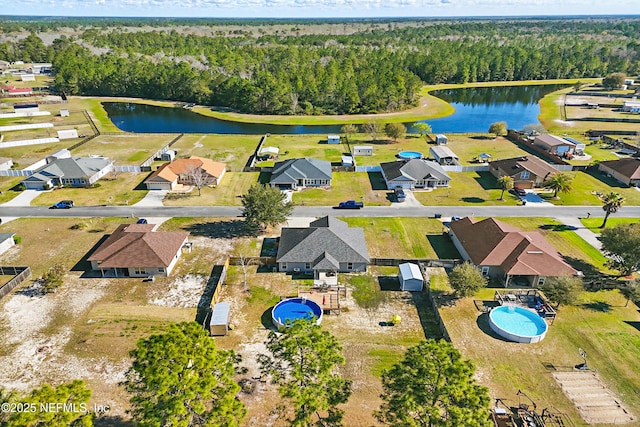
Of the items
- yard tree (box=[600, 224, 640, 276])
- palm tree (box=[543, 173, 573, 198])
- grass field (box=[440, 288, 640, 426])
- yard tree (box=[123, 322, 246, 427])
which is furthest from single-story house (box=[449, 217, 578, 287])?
yard tree (box=[123, 322, 246, 427])

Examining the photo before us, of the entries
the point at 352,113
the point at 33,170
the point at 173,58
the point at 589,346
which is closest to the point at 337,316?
the point at 589,346

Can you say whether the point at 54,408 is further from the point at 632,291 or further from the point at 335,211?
the point at 632,291

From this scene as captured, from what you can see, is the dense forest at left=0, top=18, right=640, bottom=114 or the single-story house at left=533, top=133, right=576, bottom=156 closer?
the single-story house at left=533, top=133, right=576, bottom=156

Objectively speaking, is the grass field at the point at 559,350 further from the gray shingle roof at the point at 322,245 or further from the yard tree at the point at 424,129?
the yard tree at the point at 424,129

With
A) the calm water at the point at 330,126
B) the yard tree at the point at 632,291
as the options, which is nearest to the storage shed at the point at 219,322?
the yard tree at the point at 632,291

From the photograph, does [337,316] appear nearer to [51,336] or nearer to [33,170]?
[51,336]

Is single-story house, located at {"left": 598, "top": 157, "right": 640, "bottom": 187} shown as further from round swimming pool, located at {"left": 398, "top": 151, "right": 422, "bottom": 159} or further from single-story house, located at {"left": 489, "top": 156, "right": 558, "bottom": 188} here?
round swimming pool, located at {"left": 398, "top": 151, "right": 422, "bottom": 159}
